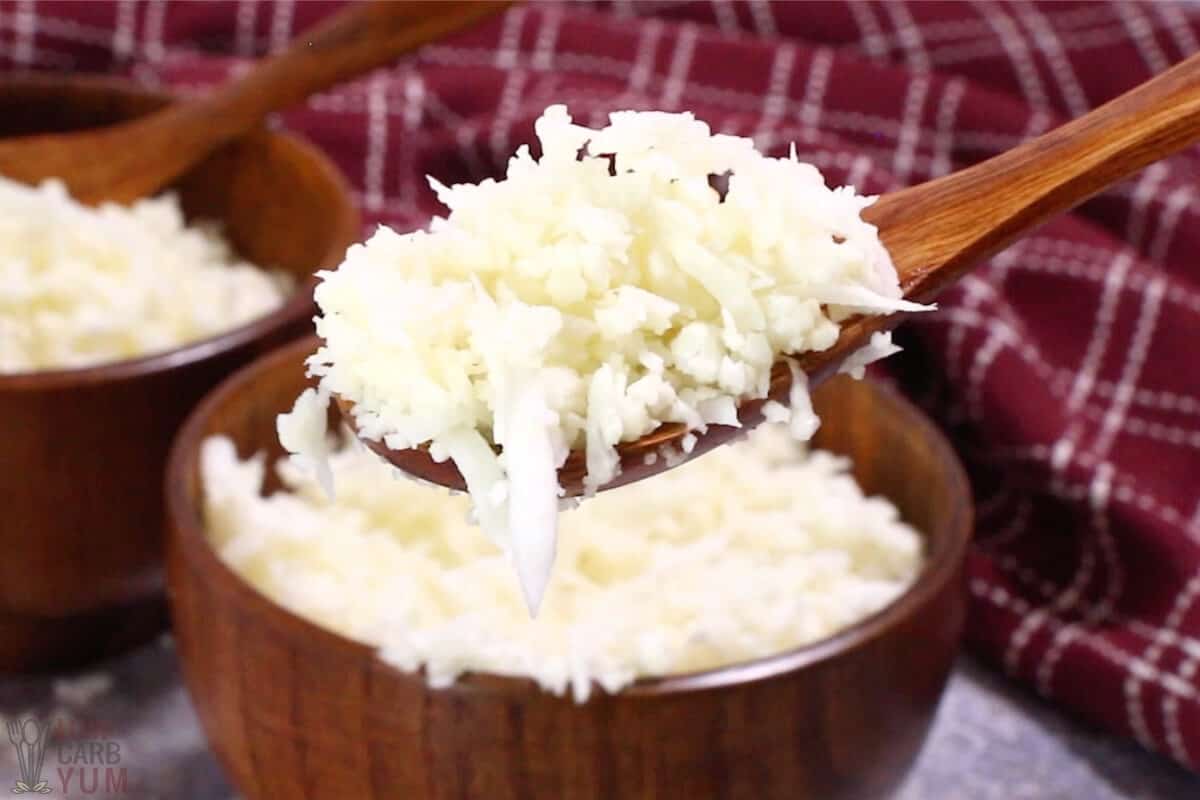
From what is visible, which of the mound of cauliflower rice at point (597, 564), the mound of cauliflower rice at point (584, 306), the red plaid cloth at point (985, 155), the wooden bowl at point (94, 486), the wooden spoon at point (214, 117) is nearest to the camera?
the mound of cauliflower rice at point (584, 306)

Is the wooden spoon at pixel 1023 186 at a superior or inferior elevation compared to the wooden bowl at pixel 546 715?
superior

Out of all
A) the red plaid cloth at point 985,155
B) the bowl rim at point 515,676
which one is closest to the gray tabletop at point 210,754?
the red plaid cloth at point 985,155

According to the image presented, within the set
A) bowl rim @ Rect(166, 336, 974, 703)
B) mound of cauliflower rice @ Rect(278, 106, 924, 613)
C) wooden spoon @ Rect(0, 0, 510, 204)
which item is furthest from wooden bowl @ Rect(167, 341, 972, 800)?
wooden spoon @ Rect(0, 0, 510, 204)

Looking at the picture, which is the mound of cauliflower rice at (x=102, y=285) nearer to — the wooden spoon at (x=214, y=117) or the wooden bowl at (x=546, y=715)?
the wooden spoon at (x=214, y=117)

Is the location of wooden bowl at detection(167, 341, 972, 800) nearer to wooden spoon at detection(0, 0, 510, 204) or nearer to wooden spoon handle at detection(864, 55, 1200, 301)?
wooden spoon handle at detection(864, 55, 1200, 301)

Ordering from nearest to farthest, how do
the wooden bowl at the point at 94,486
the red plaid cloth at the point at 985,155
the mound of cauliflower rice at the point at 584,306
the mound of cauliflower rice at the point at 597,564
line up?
the mound of cauliflower rice at the point at 584,306, the mound of cauliflower rice at the point at 597,564, the wooden bowl at the point at 94,486, the red plaid cloth at the point at 985,155

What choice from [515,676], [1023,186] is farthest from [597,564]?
[1023,186]

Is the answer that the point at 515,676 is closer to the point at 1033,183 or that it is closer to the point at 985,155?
the point at 1033,183
